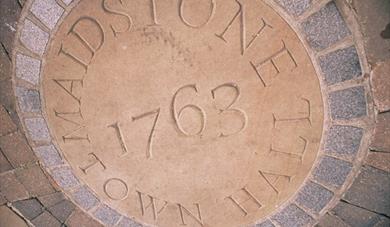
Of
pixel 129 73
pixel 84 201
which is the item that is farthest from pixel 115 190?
pixel 129 73

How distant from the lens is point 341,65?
192cm

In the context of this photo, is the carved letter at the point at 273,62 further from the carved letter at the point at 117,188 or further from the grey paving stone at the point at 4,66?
the grey paving stone at the point at 4,66

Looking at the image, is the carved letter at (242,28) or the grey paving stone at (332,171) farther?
→ the grey paving stone at (332,171)

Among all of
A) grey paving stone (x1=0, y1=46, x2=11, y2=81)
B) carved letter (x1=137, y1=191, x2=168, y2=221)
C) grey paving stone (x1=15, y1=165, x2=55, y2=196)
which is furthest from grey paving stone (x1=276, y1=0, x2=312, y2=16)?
grey paving stone (x1=15, y1=165, x2=55, y2=196)

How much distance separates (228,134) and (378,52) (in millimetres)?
787

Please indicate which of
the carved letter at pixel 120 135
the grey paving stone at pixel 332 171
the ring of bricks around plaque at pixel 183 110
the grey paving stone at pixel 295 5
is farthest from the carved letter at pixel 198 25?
Answer: the grey paving stone at pixel 332 171

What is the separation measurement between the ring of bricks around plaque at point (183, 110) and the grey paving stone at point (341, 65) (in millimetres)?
15

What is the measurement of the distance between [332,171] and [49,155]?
151 cm

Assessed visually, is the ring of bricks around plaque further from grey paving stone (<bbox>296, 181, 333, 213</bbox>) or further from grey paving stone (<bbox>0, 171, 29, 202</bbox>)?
grey paving stone (<bbox>0, 171, 29, 202</bbox>)

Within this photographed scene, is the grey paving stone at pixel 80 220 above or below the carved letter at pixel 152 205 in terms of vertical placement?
below

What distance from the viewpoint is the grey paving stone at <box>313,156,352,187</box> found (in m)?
2.12

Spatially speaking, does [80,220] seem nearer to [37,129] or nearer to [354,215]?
[37,129]

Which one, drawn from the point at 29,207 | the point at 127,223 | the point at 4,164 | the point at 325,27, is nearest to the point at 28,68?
the point at 4,164

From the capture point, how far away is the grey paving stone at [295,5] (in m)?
1.84
